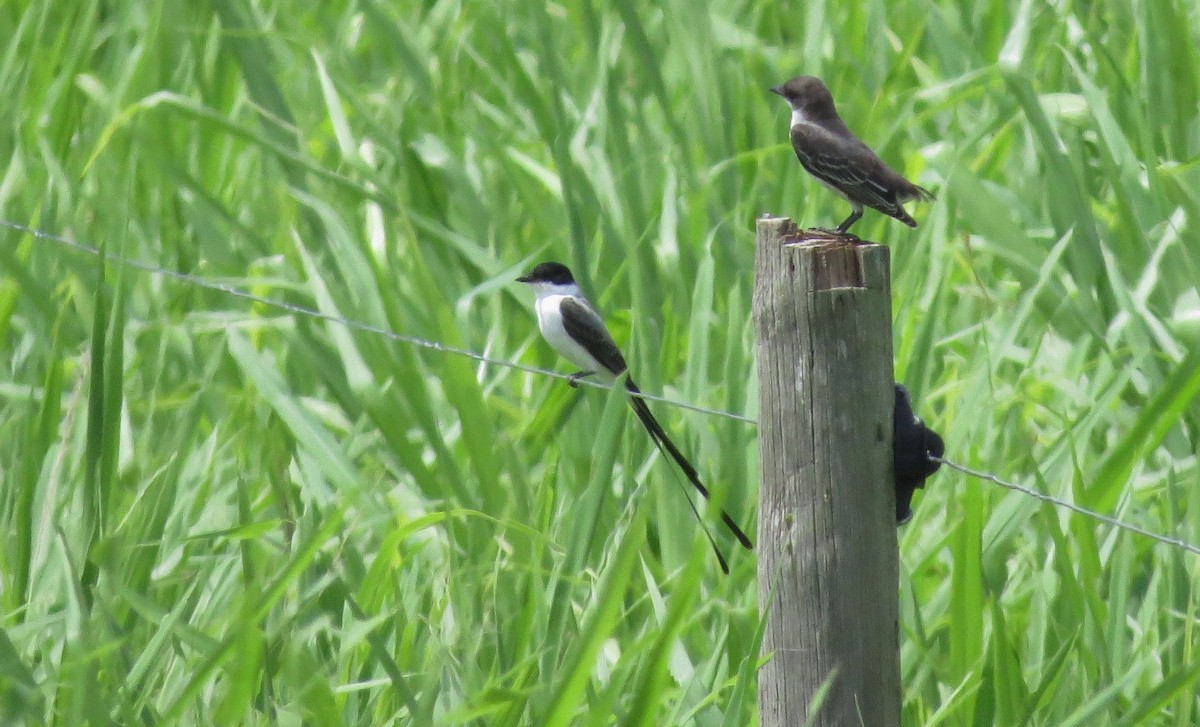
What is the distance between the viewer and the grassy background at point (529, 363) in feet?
9.95

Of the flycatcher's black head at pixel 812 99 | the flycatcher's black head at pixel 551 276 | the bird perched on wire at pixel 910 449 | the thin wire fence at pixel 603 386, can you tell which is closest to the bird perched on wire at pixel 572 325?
the flycatcher's black head at pixel 551 276

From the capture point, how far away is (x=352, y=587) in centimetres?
371

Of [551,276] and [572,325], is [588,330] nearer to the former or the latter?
[572,325]

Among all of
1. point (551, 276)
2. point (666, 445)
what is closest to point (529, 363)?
point (551, 276)

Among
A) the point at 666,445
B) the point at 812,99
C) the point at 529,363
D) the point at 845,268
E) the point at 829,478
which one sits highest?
the point at 845,268

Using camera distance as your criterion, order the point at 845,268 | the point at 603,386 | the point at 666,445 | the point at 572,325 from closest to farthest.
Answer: the point at 845,268 < the point at 603,386 < the point at 666,445 < the point at 572,325

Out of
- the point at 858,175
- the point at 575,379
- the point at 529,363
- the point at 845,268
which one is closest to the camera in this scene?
the point at 845,268

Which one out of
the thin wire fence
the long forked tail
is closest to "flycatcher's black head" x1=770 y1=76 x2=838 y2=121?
the long forked tail

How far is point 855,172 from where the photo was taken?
4.23 metres

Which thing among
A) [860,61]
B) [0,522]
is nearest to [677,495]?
[0,522]

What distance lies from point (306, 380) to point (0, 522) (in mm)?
1300

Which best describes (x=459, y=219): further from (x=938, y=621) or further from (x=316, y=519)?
(x=938, y=621)

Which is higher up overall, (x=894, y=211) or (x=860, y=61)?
(x=894, y=211)

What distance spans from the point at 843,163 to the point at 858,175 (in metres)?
0.07
